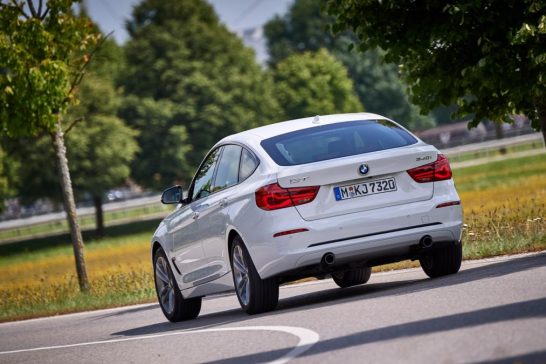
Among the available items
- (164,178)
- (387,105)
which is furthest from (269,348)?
(387,105)

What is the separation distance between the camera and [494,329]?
8172 millimetres

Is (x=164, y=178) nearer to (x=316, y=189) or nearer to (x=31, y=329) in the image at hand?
(x=31, y=329)

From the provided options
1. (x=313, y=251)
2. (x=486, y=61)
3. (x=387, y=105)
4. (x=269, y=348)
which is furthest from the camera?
(x=387, y=105)

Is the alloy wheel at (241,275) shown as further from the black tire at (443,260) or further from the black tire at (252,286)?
the black tire at (443,260)

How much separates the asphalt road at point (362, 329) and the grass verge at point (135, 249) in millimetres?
1928

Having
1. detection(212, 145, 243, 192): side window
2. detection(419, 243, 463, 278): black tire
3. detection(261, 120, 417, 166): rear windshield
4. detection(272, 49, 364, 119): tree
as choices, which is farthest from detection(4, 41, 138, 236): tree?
detection(261, 120, 417, 166): rear windshield

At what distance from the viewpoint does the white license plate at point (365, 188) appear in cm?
1116

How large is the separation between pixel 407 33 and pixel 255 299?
5.81 m

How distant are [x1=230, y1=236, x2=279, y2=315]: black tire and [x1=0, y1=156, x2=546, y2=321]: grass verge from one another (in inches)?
152

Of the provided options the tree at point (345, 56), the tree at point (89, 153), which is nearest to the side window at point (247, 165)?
the tree at point (89, 153)

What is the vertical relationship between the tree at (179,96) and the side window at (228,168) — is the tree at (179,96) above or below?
above

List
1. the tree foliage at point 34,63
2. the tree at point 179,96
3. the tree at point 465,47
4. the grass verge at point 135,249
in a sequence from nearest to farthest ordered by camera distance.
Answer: the tree at point 465,47
the grass verge at point 135,249
the tree foliage at point 34,63
the tree at point 179,96

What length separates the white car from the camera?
36.5ft

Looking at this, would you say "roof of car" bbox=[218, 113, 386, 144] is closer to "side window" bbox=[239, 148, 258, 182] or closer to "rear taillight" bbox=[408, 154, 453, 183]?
"side window" bbox=[239, 148, 258, 182]
